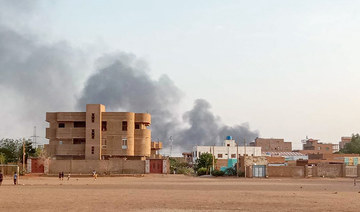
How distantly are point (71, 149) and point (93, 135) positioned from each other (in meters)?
5.99

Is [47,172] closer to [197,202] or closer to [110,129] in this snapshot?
[110,129]

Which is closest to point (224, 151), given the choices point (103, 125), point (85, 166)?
point (103, 125)

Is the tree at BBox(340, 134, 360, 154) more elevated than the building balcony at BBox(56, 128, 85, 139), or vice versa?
the building balcony at BBox(56, 128, 85, 139)

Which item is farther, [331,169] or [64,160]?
[64,160]

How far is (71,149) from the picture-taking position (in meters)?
110

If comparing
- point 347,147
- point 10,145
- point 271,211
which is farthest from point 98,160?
point 347,147

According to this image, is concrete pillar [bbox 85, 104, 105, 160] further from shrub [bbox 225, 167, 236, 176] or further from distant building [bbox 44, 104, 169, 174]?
shrub [bbox 225, 167, 236, 176]

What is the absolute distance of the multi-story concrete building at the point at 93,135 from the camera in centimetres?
10831

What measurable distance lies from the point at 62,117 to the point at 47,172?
11.9 metres

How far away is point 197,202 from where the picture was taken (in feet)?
111

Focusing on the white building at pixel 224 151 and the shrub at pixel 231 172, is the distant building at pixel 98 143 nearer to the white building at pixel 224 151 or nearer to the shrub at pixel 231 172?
the shrub at pixel 231 172

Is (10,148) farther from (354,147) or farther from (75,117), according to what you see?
(354,147)

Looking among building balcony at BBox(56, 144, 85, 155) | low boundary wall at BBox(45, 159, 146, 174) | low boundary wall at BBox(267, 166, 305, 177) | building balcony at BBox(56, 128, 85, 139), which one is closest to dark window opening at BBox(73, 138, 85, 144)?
building balcony at BBox(56, 144, 85, 155)

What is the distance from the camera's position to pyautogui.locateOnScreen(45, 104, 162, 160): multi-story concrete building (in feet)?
355
